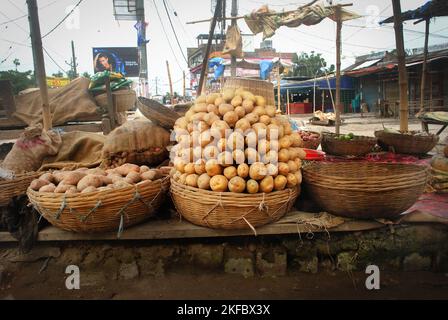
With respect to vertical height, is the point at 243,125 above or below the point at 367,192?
above

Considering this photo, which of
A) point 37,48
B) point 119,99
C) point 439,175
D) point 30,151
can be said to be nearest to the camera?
point 439,175

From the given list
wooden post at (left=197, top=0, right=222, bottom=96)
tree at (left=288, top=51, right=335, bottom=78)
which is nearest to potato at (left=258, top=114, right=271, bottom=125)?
wooden post at (left=197, top=0, right=222, bottom=96)

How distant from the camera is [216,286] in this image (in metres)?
2.52

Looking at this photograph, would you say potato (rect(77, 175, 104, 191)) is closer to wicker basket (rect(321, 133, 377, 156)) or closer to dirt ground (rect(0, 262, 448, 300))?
dirt ground (rect(0, 262, 448, 300))

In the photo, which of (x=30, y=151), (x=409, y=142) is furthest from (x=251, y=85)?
(x=409, y=142)

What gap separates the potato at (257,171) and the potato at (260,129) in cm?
22

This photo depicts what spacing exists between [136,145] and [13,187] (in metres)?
1.20

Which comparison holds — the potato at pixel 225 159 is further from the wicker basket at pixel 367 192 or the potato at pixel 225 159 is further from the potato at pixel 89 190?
the potato at pixel 89 190

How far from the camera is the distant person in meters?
24.7

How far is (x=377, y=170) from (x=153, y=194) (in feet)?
6.70

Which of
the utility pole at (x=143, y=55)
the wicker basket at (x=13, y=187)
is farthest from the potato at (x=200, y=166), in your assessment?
the utility pole at (x=143, y=55)

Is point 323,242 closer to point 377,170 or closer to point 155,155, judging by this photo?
point 377,170

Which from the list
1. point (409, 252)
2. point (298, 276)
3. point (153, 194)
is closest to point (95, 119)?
point (153, 194)

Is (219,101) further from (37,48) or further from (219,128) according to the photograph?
(37,48)
